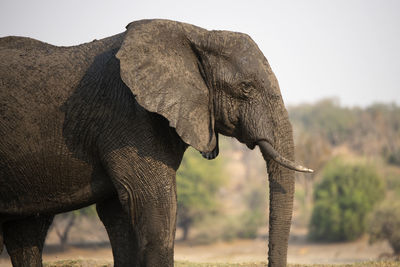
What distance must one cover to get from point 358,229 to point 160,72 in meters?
25.1

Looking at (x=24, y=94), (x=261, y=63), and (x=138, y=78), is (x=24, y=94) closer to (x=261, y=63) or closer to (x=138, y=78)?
(x=138, y=78)

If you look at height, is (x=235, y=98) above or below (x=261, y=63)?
below

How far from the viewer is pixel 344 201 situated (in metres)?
29.2

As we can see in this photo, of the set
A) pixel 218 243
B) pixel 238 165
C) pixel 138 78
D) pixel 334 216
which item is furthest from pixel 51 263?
pixel 238 165

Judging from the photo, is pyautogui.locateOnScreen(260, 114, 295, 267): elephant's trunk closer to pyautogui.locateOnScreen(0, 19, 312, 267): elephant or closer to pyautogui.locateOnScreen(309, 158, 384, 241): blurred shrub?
pyautogui.locateOnScreen(0, 19, 312, 267): elephant

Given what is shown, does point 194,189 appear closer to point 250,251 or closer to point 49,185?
point 250,251

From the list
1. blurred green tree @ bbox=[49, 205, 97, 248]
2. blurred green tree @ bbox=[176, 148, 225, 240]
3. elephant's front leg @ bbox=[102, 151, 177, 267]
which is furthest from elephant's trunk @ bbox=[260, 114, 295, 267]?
blurred green tree @ bbox=[176, 148, 225, 240]

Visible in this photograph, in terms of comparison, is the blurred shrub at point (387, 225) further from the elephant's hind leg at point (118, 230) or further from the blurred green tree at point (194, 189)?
the elephant's hind leg at point (118, 230)

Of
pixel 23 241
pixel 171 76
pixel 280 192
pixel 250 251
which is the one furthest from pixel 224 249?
pixel 171 76

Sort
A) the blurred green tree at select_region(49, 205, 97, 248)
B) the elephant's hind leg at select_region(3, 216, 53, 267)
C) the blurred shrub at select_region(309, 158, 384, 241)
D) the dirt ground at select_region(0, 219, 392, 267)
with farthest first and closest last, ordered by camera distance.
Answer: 1. the blurred shrub at select_region(309, 158, 384, 241)
2. the blurred green tree at select_region(49, 205, 97, 248)
3. the dirt ground at select_region(0, 219, 392, 267)
4. the elephant's hind leg at select_region(3, 216, 53, 267)

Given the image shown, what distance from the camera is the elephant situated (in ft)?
17.7

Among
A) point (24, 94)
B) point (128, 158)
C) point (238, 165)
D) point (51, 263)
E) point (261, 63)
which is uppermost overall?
point (238, 165)

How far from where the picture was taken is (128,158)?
538 cm

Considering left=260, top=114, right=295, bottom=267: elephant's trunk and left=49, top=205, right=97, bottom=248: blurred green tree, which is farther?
left=49, top=205, right=97, bottom=248: blurred green tree
